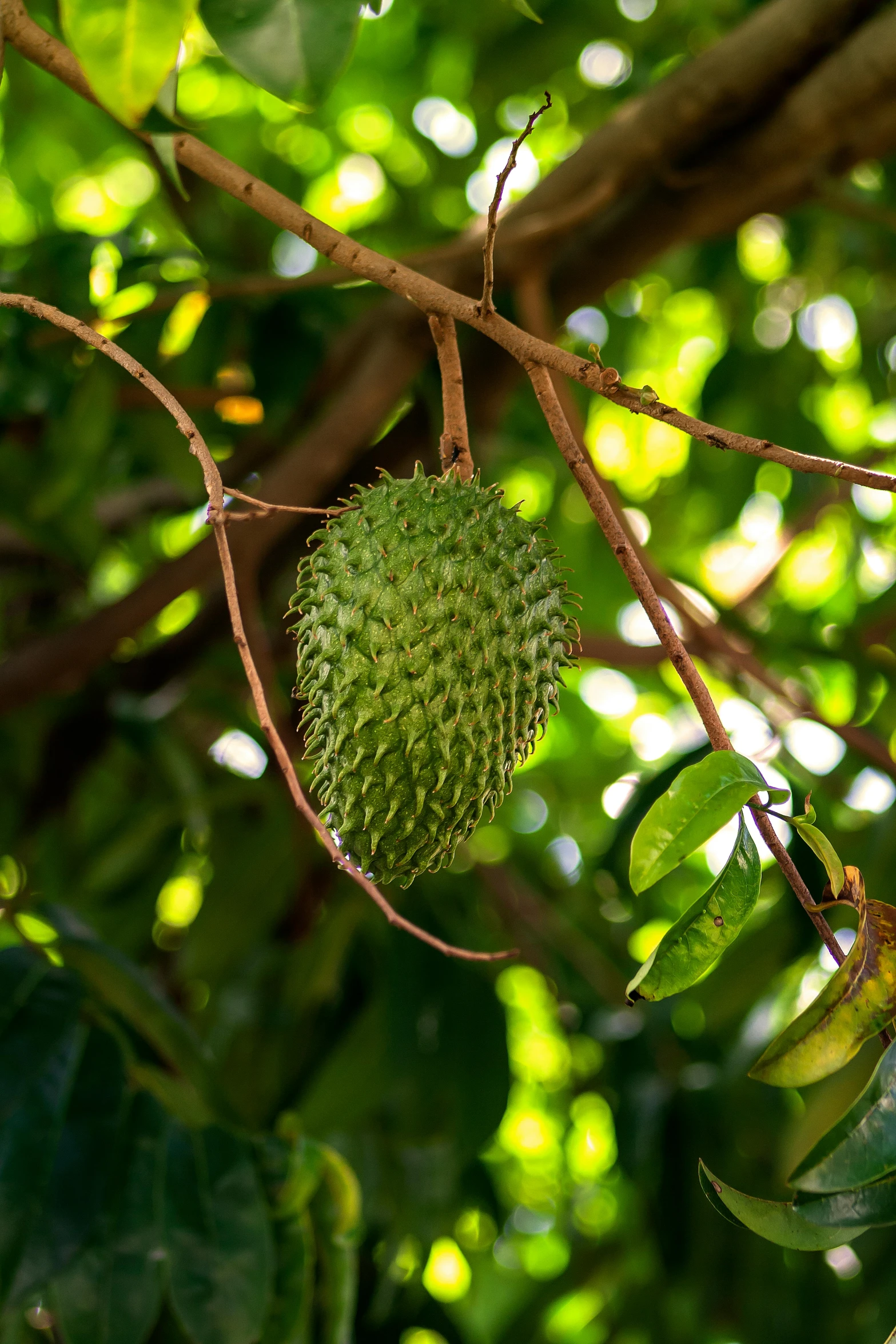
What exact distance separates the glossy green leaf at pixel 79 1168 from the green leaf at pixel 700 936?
1196 mm

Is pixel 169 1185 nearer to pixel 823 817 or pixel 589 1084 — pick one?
pixel 823 817

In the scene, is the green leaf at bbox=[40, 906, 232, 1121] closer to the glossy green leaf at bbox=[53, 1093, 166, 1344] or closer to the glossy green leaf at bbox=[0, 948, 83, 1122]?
A: the glossy green leaf at bbox=[0, 948, 83, 1122]

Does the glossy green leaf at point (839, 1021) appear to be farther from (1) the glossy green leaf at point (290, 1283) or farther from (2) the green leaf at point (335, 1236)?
(2) the green leaf at point (335, 1236)

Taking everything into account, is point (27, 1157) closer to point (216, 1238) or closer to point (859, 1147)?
point (216, 1238)

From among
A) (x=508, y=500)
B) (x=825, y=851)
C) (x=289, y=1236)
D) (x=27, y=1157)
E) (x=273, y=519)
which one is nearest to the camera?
(x=825, y=851)

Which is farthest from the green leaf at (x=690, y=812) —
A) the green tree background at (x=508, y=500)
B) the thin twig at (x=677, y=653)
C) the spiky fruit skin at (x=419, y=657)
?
the green tree background at (x=508, y=500)

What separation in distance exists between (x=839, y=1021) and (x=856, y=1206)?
17 centimetres

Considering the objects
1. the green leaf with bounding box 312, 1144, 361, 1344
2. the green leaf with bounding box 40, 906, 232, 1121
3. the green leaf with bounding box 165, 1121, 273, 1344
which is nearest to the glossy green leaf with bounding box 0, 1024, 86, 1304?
the green leaf with bounding box 165, 1121, 273, 1344

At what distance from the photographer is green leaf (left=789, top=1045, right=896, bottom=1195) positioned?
0.92 metres

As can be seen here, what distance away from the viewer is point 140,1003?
2.21 meters

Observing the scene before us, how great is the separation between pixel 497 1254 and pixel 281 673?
395 centimetres

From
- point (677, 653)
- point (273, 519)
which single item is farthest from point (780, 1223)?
point (273, 519)

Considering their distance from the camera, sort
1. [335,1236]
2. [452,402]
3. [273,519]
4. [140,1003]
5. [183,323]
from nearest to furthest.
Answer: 1. [452,402]
2. [335,1236]
3. [140,1003]
4. [273,519]
5. [183,323]

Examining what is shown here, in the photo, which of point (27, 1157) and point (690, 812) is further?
point (27, 1157)
